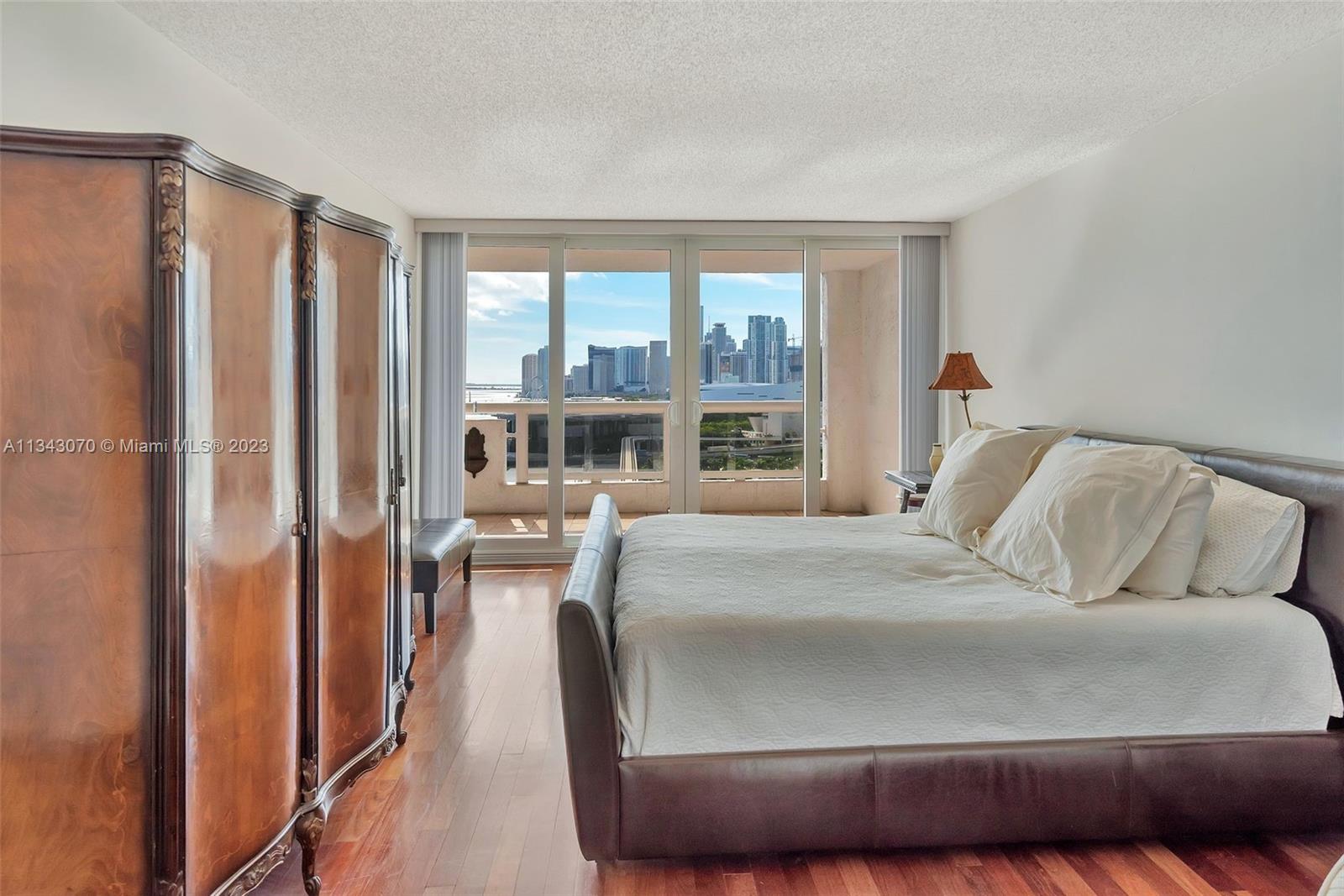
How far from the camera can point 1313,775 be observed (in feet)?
6.63

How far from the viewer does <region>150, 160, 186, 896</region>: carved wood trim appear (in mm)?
1446

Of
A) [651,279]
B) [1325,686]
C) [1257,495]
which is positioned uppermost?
[651,279]

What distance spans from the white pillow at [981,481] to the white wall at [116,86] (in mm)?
3079

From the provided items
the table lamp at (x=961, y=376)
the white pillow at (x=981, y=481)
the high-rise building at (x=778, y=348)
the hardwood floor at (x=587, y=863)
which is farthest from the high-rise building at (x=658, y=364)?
the hardwood floor at (x=587, y=863)

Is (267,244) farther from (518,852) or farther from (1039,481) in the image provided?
(1039,481)

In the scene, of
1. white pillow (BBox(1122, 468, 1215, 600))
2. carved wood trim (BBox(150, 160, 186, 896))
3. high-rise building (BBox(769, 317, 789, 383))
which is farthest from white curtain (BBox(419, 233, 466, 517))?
white pillow (BBox(1122, 468, 1215, 600))

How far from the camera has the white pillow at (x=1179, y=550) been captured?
2211mm

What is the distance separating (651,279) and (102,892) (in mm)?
4758

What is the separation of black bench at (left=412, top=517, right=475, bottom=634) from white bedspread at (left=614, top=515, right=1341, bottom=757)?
6.99 ft

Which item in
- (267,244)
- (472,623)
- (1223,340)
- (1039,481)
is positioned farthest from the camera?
(472,623)

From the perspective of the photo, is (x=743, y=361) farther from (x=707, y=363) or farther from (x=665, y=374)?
(x=665, y=374)

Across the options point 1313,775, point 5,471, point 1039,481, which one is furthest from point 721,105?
point 1313,775

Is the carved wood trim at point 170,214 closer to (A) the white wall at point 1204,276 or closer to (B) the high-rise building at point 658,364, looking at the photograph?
(A) the white wall at point 1204,276

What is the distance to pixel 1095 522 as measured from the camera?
89.9 inches
